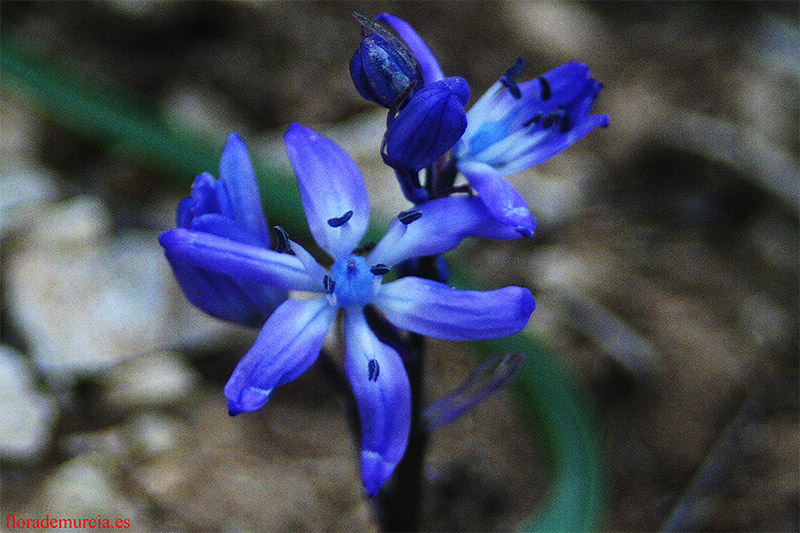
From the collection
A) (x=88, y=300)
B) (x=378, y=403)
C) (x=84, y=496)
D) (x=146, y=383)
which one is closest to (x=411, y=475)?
(x=378, y=403)

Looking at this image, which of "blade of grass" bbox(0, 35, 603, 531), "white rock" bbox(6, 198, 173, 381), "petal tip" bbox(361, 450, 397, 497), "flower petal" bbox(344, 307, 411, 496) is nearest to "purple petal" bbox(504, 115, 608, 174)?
"flower petal" bbox(344, 307, 411, 496)

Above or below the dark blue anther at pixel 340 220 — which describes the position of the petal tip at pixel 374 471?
below

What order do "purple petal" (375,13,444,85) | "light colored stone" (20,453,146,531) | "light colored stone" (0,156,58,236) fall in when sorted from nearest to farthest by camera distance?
"purple petal" (375,13,444,85) → "light colored stone" (20,453,146,531) → "light colored stone" (0,156,58,236)

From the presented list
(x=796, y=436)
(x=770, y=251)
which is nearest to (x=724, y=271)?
(x=770, y=251)

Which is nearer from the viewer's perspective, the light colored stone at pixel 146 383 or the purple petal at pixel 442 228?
the purple petal at pixel 442 228

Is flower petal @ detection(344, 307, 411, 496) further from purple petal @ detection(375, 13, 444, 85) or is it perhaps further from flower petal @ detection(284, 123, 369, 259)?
purple petal @ detection(375, 13, 444, 85)

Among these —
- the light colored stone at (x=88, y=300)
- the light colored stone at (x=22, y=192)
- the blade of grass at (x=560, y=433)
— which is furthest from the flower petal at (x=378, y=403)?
the light colored stone at (x=22, y=192)

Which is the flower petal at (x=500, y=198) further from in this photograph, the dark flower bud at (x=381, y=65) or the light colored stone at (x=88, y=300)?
the light colored stone at (x=88, y=300)

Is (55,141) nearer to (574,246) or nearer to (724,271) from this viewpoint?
(574,246)
